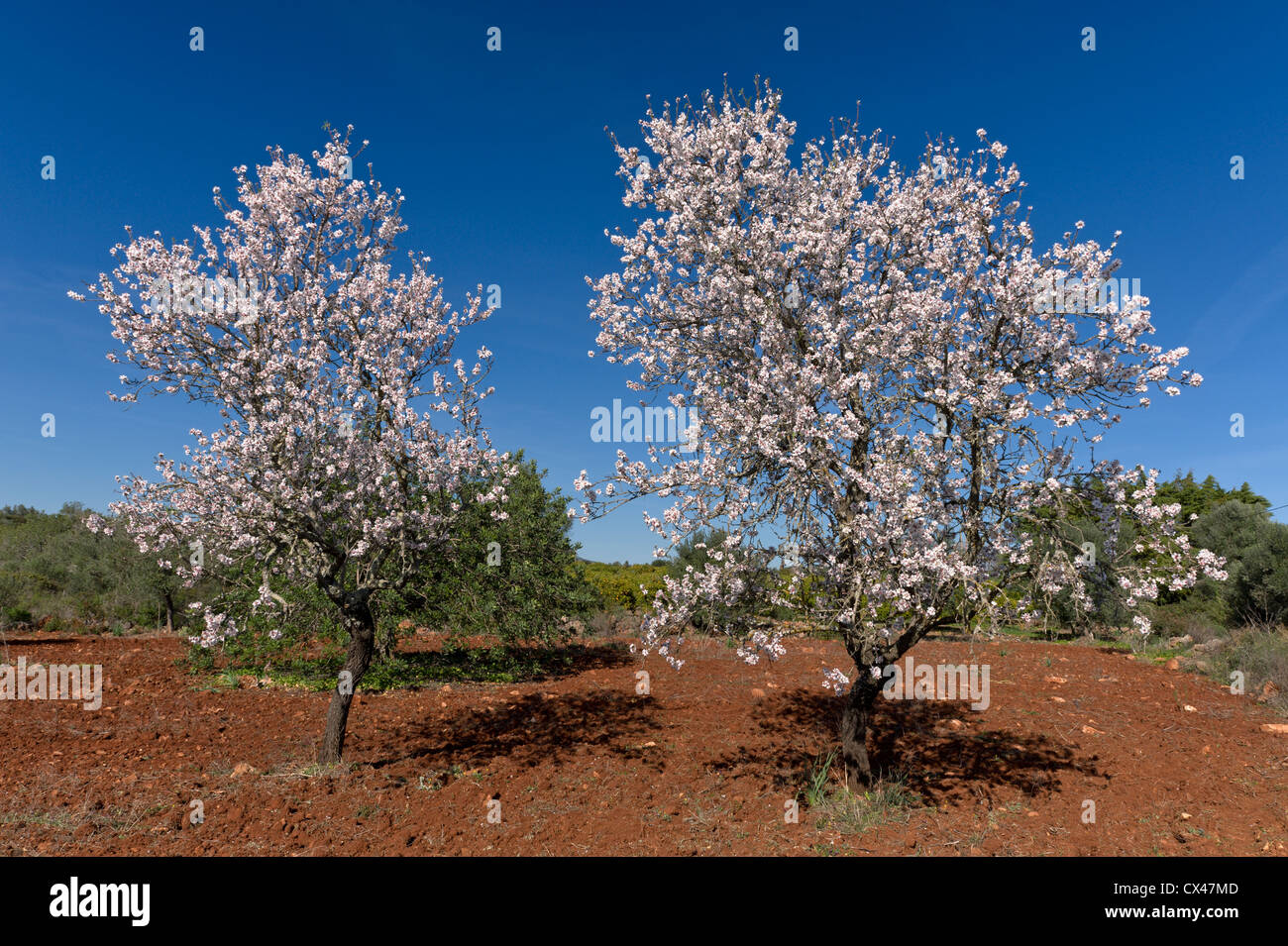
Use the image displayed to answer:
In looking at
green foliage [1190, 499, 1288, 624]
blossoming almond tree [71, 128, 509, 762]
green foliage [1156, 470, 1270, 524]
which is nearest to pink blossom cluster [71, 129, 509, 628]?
blossoming almond tree [71, 128, 509, 762]

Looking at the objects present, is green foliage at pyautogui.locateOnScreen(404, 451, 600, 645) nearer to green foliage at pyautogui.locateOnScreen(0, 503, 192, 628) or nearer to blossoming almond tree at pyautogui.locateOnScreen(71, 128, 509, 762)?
blossoming almond tree at pyautogui.locateOnScreen(71, 128, 509, 762)

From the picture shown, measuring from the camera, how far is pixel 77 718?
11.7m

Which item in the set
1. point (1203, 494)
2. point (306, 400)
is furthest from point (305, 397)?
point (1203, 494)

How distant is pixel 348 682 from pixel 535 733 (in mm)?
3203

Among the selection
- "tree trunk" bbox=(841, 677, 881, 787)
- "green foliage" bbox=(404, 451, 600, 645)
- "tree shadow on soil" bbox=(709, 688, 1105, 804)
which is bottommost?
"tree shadow on soil" bbox=(709, 688, 1105, 804)

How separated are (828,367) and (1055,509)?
116 inches

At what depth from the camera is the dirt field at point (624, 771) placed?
729 cm

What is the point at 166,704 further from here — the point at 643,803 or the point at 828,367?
the point at 828,367

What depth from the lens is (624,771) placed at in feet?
30.9

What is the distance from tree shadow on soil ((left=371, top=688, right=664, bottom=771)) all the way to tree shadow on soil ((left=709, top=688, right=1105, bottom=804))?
175cm

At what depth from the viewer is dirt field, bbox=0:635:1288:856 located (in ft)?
23.9

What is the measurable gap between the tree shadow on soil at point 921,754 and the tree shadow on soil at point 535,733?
5.74 ft

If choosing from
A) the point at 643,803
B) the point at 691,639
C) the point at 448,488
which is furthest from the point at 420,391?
the point at 691,639

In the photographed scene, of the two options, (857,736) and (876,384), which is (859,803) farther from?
(876,384)
